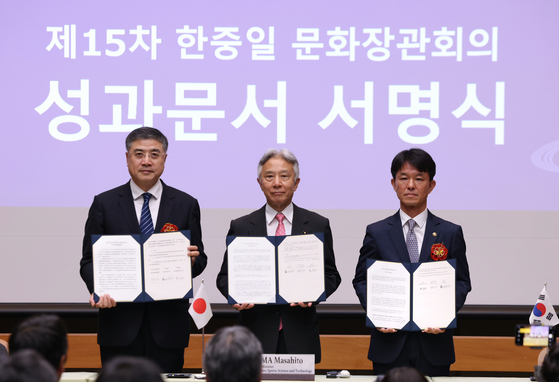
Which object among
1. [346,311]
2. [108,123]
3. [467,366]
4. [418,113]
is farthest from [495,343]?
[108,123]

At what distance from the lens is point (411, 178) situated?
2648 mm

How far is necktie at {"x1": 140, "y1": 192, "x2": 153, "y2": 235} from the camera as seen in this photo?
8.90ft

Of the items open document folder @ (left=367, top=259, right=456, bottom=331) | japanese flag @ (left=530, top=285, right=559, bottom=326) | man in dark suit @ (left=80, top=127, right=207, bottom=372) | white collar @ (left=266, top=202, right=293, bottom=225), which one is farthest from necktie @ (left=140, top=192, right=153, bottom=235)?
japanese flag @ (left=530, top=285, right=559, bottom=326)

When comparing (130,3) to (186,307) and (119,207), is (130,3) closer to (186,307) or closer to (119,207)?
(119,207)

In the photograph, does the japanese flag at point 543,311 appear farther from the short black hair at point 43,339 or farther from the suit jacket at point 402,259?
the short black hair at point 43,339

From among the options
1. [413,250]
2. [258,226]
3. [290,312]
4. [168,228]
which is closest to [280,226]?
[258,226]

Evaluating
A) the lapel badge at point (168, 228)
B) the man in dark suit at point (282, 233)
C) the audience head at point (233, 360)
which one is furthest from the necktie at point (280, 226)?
the audience head at point (233, 360)

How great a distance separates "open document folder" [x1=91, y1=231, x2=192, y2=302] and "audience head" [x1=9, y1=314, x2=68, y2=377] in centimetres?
85

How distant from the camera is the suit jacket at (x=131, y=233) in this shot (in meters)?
2.65

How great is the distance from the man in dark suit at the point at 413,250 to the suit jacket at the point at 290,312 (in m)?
0.20

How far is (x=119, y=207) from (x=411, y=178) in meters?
1.45

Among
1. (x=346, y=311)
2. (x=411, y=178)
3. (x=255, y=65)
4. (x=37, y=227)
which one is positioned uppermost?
(x=255, y=65)

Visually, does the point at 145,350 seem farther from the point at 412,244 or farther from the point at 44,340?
the point at 412,244

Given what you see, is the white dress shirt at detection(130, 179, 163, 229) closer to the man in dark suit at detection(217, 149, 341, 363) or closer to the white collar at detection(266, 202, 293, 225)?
the man in dark suit at detection(217, 149, 341, 363)
